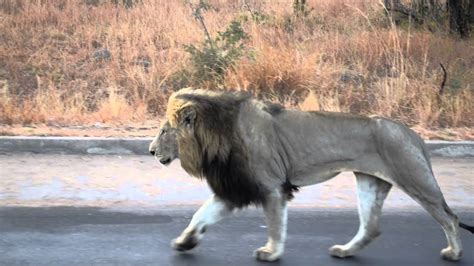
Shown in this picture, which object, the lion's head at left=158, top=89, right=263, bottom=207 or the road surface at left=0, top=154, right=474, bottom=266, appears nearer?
the lion's head at left=158, top=89, right=263, bottom=207

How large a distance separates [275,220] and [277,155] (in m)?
0.46

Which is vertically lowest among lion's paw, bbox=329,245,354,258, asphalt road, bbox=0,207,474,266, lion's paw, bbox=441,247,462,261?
asphalt road, bbox=0,207,474,266

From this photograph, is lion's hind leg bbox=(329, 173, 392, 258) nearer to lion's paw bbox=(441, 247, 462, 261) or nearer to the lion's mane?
lion's paw bbox=(441, 247, 462, 261)

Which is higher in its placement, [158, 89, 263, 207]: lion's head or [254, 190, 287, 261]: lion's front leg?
[158, 89, 263, 207]: lion's head

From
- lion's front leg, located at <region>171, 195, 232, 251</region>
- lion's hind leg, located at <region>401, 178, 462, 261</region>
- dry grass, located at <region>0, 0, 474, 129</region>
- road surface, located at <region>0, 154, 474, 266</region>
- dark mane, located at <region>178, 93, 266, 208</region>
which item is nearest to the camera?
dark mane, located at <region>178, 93, 266, 208</region>

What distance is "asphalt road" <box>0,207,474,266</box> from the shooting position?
18.4 ft

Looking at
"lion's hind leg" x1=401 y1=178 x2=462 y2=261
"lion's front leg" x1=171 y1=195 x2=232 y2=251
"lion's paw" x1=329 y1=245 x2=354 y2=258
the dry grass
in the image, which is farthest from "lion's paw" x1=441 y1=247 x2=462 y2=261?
the dry grass

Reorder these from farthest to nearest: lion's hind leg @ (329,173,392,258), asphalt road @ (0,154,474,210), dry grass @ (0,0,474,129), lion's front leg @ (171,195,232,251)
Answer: dry grass @ (0,0,474,129) < asphalt road @ (0,154,474,210) < lion's hind leg @ (329,173,392,258) < lion's front leg @ (171,195,232,251)

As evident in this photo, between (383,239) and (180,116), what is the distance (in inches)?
85.5

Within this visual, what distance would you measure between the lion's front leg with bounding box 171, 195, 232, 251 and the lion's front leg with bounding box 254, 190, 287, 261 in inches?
13.3

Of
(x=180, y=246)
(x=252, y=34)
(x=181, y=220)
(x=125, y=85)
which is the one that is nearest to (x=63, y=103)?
(x=125, y=85)

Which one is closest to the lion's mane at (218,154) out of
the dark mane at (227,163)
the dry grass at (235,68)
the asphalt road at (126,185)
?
the dark mane at (227,163)

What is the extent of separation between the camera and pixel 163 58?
1341cm

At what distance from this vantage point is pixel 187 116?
5.21 meters
